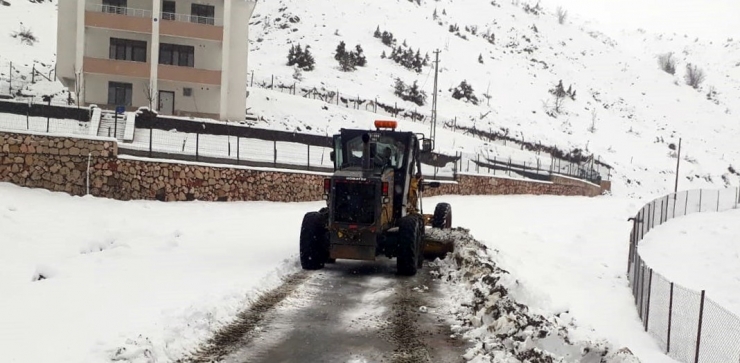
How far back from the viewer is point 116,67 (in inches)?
1607

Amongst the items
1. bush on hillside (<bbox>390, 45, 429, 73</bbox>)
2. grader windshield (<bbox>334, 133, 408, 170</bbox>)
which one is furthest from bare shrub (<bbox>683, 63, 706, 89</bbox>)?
grader windshield (<bbox>334, 133, 408, 170</bbox>)

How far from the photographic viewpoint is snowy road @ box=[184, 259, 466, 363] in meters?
7.60

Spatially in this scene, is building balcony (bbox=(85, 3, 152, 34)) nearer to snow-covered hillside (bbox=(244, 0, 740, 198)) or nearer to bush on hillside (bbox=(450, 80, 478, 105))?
snow-covered hillside (bbox=(244, 0, 740, 198))

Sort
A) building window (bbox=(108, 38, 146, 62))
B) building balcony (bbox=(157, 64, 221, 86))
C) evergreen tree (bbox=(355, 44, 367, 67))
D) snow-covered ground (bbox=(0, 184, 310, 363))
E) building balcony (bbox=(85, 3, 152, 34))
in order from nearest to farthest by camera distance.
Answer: snow-covered ground (bbox=(0, 184, 310, 363)), building balcony (bbox=(85, 3, 152, 34)), building balcony (bbox=(157, 64, 221, 86)), building window (bbox=(108, 38, 146, 62)), evergreen tree (bbox=(355, 44, 367, 67))

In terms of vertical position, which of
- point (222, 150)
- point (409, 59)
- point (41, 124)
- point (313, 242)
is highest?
point (409, 59)

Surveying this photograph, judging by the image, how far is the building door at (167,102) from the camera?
43.4 meters

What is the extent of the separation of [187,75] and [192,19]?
442cm

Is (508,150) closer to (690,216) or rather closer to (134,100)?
(690,216)

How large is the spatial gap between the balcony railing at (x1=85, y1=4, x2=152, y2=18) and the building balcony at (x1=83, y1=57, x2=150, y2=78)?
126 inches

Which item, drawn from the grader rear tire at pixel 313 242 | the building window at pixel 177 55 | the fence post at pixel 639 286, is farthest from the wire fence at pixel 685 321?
the building window at pixel 177 55

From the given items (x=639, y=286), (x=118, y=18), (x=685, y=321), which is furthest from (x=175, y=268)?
(x=118, y=18)

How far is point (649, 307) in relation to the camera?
1135cm

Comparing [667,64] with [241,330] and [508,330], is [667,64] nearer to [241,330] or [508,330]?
[508,330]

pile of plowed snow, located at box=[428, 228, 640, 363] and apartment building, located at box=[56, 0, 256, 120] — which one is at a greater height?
apartment building, located at box=[56, 0, 256, 120]
